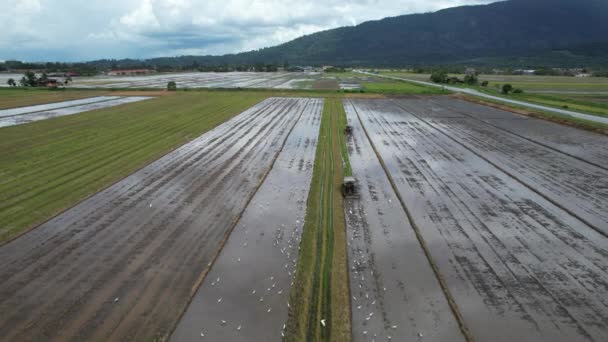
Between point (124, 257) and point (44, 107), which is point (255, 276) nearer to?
point (124, 257)

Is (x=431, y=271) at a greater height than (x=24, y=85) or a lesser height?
lesser

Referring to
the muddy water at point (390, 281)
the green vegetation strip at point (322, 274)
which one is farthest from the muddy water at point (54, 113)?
the muddy water at point (390, 281)

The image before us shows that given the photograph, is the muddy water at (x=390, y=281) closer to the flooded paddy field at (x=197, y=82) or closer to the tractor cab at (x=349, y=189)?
the tractor cab at (x=349, y=189)

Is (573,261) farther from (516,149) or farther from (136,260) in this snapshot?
(516,149)

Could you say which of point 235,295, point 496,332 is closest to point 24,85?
point 235,295

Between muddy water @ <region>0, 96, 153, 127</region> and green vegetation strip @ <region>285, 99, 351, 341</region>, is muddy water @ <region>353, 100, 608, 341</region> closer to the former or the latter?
green vegetation strip @ <region>285, 99, 351, 341</region>

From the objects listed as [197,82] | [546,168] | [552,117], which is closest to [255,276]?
[546,168]
